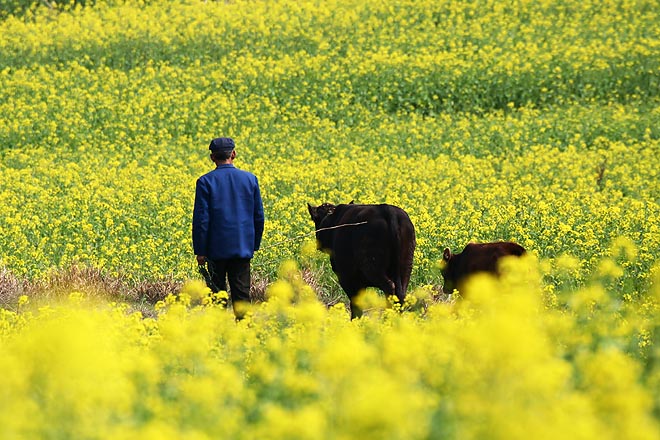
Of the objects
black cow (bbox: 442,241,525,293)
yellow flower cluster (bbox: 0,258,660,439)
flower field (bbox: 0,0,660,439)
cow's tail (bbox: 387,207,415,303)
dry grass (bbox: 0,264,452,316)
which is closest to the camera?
yellow flower cluster (bbox: 0,258,660,439)

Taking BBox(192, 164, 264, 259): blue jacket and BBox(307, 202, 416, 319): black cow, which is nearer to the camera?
BBox(192, 164, 264, 259): blue jacket

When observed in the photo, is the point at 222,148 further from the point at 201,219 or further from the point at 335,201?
the point at 335,201

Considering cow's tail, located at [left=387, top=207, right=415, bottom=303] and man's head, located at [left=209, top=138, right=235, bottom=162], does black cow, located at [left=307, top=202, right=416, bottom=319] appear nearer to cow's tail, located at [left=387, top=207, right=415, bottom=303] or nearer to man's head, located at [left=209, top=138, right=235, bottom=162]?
cow's tail, located at [left=387, top=207, right=415, bottom=303]

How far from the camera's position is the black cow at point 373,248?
8945mm

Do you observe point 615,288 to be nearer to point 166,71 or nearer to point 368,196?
point 368,196

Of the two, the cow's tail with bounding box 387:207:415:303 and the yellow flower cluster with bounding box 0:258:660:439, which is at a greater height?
the yellow flower cluster with bounding box 0:258:660:439

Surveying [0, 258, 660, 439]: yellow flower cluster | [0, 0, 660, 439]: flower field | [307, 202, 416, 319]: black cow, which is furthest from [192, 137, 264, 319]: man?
[0, 258, 660, 439]: yellow flower cluster

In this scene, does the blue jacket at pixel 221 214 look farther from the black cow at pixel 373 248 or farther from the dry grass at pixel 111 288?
the dry grass at pixel 111 288

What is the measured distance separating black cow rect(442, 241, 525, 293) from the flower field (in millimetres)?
320

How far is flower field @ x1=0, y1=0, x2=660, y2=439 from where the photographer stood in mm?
3705

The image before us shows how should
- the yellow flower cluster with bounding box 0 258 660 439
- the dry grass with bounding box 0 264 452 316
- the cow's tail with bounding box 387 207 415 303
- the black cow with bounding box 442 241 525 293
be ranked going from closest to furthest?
the yellow flower cluster with bounding box 0 258 660 439 < the black cow with bounding box 442 241 525 293 < the cow's tail with bounding box 387 207 415 303 < the dry grass with bounding box 0 264 452 316

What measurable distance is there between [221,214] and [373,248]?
1.45 metres

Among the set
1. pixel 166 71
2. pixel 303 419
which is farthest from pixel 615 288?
pixel 166 71

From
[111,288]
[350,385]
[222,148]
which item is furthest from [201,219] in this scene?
[350,385]
